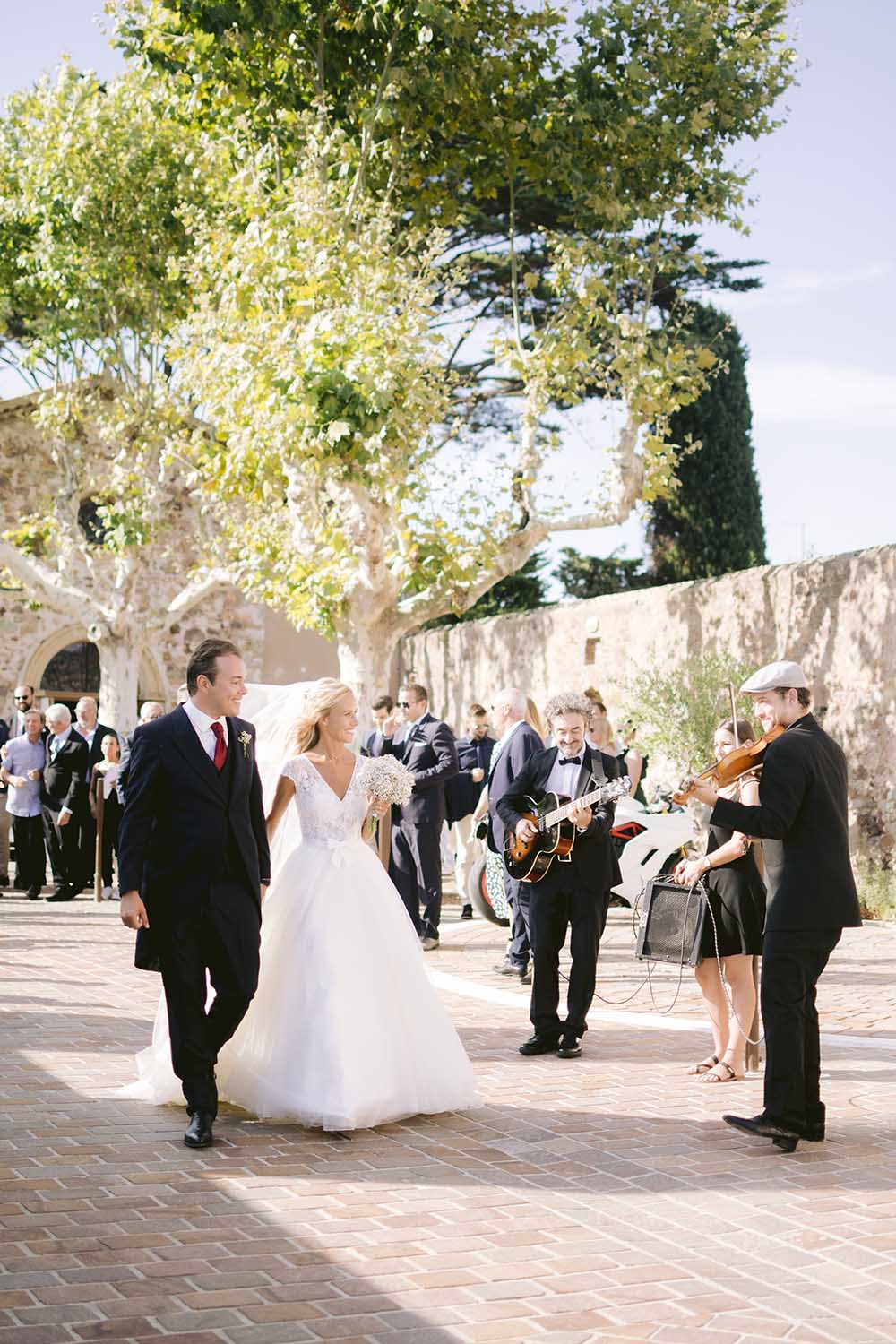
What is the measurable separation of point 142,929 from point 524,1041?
300cm

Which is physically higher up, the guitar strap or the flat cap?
the flat cap

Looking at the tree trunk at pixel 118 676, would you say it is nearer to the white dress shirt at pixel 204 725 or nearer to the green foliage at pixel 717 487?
the green foliage at pixel 717 487

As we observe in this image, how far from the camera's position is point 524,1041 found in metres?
8.34

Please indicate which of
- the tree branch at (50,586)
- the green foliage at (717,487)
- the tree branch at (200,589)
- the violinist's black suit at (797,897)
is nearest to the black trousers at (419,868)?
the violinist's black suit at (797,897)

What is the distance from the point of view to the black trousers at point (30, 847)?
16.0m

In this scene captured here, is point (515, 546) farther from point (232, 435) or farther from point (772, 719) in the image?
point (772, 719)

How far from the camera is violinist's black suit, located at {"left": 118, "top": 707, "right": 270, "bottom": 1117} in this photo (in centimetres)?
599

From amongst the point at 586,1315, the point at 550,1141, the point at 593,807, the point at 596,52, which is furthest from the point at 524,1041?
the point at 596,52

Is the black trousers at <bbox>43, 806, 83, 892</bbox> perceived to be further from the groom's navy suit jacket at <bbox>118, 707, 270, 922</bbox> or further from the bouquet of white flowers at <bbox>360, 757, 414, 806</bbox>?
the groom's navy suit jacket at <bbox>118, 707, 270, 922</bbox>

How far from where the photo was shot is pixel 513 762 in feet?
34.1

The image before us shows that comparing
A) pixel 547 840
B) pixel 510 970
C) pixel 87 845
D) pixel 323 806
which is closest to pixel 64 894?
pixel 87 845

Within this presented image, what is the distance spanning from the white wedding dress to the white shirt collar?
670mm

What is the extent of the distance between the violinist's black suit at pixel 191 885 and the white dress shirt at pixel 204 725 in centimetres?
6

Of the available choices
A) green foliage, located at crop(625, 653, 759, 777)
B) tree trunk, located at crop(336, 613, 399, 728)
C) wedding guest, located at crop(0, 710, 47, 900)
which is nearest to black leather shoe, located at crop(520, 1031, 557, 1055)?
green foliage, located at crop(625, 653, 759, 777)
